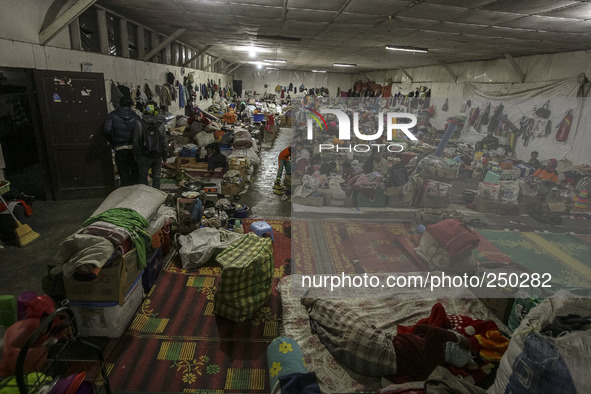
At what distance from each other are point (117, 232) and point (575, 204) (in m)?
8.47

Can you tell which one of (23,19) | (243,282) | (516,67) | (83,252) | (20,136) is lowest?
(243,282)

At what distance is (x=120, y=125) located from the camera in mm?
5668

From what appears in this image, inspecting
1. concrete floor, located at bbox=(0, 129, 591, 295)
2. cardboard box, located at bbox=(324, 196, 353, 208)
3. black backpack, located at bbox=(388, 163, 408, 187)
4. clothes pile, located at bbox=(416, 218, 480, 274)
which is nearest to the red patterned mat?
concrete floor, located at bbox=(0, 129, 591, 295)

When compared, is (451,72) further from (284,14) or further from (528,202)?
(284,14)

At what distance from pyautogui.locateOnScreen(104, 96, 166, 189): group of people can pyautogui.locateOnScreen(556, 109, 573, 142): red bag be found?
9455mm

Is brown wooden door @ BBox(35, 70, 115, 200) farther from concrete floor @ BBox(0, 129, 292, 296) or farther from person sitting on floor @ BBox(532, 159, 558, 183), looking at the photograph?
person sitting on floor @ BBox(532, 159, 558, 183)

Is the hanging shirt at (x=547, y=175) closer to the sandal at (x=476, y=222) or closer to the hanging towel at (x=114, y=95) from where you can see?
the sandal at (x=476, y=222)

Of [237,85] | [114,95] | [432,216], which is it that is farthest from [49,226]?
[237,85]

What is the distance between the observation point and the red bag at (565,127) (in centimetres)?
819

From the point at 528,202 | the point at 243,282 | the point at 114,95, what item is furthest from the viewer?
the point at 114,95

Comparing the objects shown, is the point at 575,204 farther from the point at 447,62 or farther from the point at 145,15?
the point at 145,15

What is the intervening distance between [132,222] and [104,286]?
2.42 feet

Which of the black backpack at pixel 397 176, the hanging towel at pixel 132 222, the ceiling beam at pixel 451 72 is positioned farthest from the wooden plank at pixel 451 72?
the hanging towel at pixel 132 222

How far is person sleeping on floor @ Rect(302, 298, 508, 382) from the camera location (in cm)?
259
